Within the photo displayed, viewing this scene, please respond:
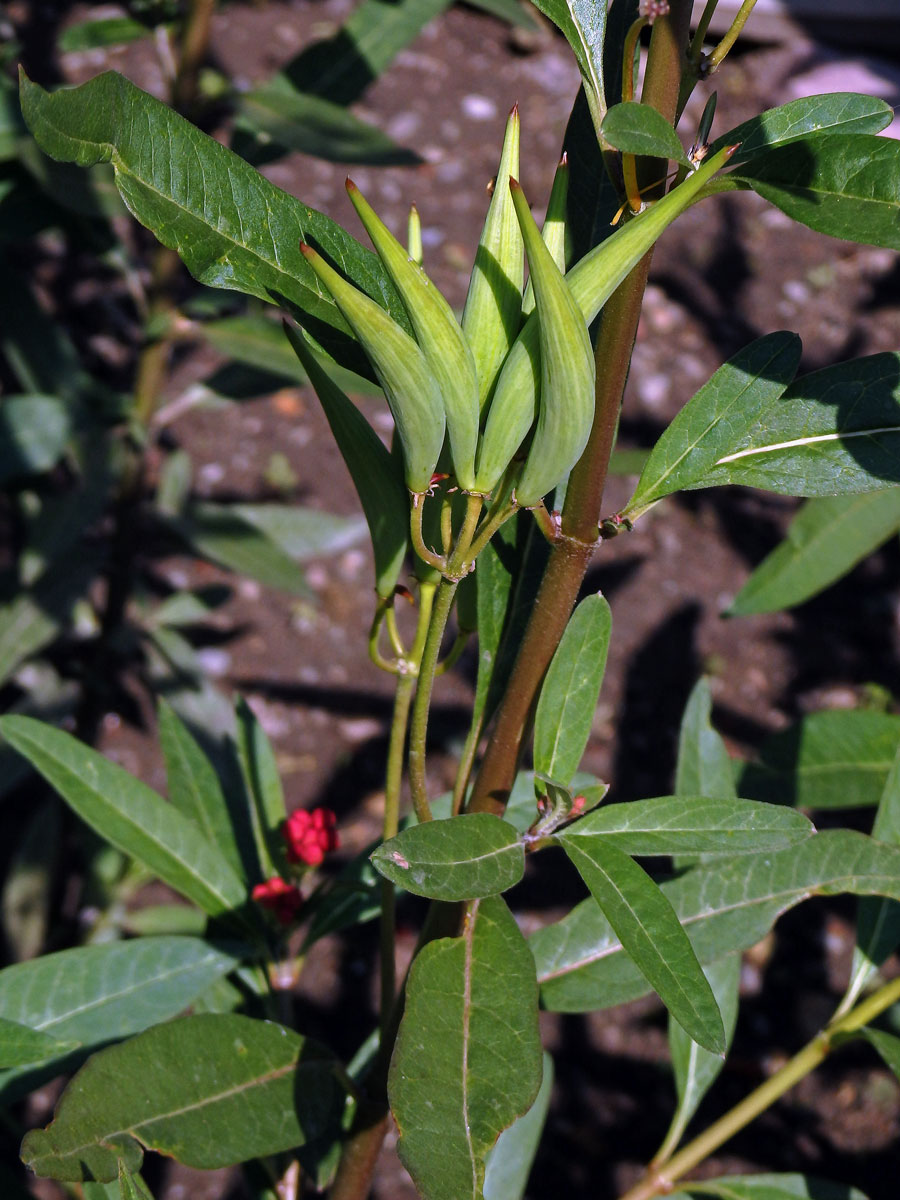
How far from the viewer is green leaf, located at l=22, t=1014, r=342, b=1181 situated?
698mm

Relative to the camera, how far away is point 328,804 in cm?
250

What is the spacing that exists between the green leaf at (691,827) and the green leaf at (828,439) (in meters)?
0.20

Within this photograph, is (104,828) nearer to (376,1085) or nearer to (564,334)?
(376,1085)

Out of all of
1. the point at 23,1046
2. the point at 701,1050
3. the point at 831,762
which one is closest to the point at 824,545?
the point at 831,762

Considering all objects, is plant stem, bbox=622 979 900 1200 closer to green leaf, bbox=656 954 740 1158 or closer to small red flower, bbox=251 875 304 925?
green leaf, bbox=656 954 740 1158

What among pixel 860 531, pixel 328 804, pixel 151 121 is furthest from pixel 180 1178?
pixel 151 121

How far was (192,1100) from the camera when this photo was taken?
761 millimetres

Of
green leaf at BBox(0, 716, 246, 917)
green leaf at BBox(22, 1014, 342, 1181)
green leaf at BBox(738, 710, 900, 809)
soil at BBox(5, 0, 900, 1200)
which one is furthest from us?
soil at BBox(5, 0, 900, 1200)

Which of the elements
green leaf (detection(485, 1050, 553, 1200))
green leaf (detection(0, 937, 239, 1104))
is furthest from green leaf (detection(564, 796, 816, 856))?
green leaf (detection(485, 1050, 553, 1200))

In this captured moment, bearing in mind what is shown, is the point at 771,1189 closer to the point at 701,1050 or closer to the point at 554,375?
the point at 701,1050

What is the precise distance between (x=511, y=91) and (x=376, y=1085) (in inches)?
149

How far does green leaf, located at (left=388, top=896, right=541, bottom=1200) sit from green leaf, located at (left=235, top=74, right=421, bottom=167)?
1.18 metres

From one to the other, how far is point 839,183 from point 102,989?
83 cm

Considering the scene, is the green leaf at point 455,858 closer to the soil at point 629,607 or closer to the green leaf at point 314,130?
the green leaf at point 314,130
